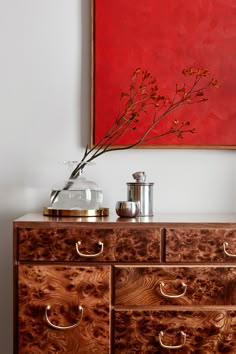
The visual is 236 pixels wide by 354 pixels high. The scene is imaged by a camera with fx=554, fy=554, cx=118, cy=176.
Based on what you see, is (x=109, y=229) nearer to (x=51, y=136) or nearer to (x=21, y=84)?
(x=51, y=136)

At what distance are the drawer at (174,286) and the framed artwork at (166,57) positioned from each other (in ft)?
2.13

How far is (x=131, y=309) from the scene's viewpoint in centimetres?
192

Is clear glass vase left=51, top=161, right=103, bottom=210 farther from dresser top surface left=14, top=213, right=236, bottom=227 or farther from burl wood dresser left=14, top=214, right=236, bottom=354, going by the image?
burl wood dresser left=14, top=214, right=236, bottom=354

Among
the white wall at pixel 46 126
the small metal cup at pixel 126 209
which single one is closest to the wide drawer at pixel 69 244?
the small metal cup at pixel 126 209

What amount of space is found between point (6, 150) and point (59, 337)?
0.88 m

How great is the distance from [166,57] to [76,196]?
2.40 feet

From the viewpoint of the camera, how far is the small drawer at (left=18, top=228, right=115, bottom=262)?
6.32 ft

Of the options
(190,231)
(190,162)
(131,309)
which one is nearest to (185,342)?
(131,309)

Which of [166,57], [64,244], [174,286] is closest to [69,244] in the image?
[64,244]

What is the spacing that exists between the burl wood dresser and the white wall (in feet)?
1.62

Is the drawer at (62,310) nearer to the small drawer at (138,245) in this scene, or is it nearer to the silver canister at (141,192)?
the small drawer at (138,245)

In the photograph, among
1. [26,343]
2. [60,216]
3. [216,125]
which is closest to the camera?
[26,343]

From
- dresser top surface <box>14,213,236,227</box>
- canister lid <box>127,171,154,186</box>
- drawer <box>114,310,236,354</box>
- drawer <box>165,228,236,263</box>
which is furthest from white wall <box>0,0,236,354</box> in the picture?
drawer <box>114,310,236,354</box>

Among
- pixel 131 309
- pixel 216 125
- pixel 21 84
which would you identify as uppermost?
pixel 21 84
